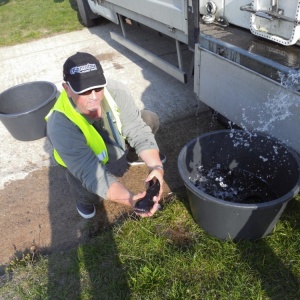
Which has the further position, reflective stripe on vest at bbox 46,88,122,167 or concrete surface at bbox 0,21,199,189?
concrete surface at bbox 0,21,199,189

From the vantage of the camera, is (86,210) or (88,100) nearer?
(88,100)

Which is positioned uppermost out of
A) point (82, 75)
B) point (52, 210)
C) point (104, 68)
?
point (82, 75)

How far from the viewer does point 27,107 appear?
143 inches

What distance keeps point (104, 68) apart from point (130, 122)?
275cm

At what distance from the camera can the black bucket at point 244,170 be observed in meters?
1.79

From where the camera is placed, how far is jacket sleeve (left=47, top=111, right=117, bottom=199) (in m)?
1.84

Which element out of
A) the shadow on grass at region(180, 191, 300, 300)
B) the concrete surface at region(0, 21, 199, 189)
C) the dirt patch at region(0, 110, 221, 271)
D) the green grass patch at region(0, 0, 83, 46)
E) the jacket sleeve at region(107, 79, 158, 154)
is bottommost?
the green grass patch at region(0, 0, 83, 46)

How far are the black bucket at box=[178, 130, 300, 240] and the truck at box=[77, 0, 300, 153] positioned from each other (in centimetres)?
11

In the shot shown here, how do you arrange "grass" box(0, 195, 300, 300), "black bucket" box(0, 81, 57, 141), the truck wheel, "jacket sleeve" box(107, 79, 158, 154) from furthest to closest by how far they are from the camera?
the truck wheel < "black bucket" box(0, 81, 57, 141) < "jacket sleeve" box(107, 79, 158, 154) < "grass" box(0, 195, 300, 300)

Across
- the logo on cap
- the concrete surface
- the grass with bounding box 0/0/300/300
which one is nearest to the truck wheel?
the concrete surface

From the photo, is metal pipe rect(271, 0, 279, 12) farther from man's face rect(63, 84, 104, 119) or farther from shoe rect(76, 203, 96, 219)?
shoe rect(76, 203, 96, 219)

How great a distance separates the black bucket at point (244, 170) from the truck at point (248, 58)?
112 mm

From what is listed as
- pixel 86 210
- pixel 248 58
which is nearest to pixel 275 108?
pixel 248 58

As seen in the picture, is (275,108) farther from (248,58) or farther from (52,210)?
(52,210)
